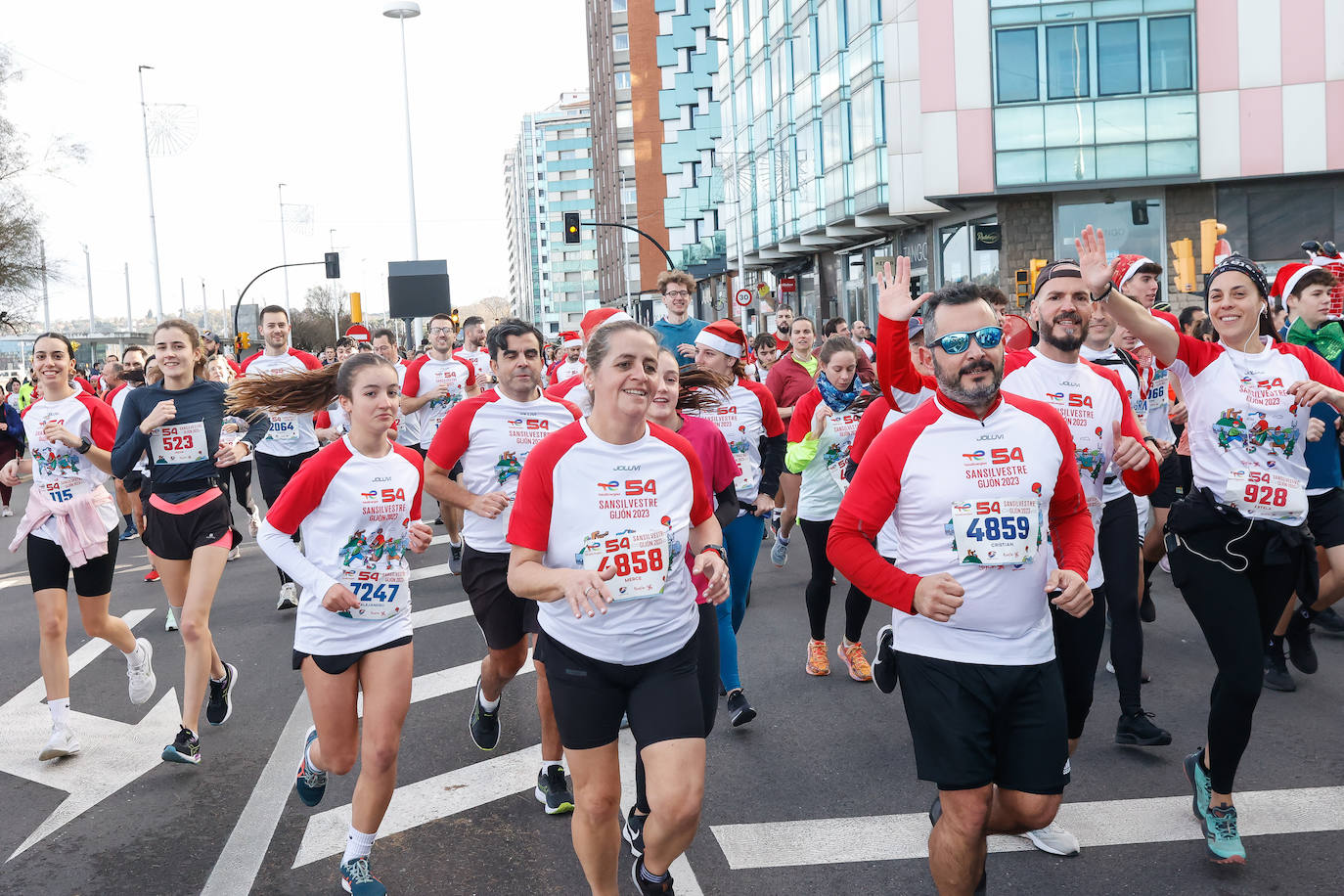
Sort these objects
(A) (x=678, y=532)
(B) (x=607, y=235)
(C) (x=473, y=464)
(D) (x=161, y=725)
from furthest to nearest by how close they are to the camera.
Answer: (B) (x=607, y=235) → (D) (x=161, y=725) → (C) (x=473, y=464) → (A) (x=678, y=532)

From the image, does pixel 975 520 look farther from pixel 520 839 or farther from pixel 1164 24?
pixel 1164 24

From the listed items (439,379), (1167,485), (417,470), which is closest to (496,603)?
(417,470)

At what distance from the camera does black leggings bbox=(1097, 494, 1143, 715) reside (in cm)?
548

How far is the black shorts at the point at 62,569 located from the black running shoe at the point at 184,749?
3.50ft

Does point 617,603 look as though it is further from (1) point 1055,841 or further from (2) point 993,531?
(1) point 1055,841

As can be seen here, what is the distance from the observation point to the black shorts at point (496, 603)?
569 cm

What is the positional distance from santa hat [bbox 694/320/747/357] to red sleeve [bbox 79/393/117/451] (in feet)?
10.9

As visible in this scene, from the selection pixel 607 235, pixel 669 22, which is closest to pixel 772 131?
pixel 669 22

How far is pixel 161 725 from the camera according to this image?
681 centimetres

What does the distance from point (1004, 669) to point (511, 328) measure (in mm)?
3061

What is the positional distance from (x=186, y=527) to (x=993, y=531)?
448 centimetres

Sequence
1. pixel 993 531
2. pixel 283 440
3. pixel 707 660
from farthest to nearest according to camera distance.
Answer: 1. pixel 283 440
2. pixel 707 660
3. pixel 993 531

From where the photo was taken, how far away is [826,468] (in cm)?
743

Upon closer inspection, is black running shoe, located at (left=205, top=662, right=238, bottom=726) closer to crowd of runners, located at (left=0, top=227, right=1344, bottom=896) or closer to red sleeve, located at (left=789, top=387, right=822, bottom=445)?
crowd of runners, located at (left=0, top=227, right=1344, bottom=896)
